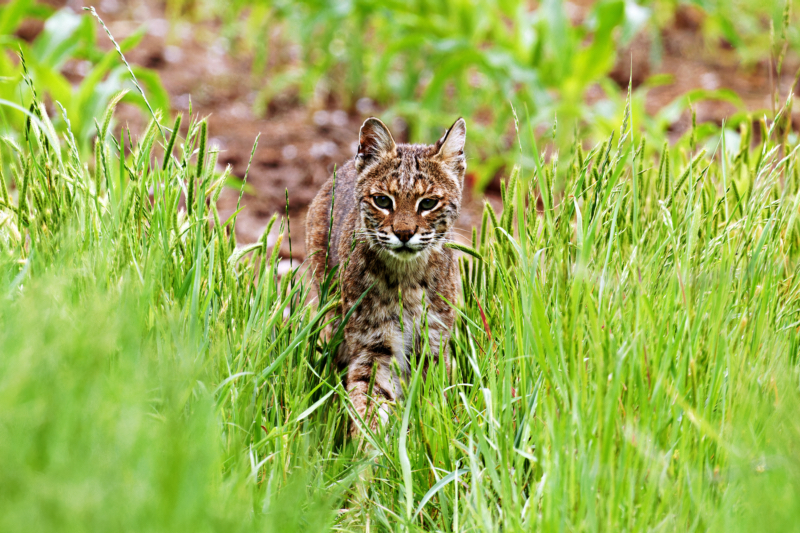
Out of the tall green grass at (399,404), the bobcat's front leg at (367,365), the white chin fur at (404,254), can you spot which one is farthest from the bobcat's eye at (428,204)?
the bobcat's front leg at (367,365)

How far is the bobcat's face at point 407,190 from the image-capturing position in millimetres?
3029

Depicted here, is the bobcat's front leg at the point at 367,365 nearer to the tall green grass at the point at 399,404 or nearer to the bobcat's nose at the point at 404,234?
the tall green grass at the point at 399,404

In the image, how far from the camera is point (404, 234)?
299 centimetres

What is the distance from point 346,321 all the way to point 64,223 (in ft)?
3.50

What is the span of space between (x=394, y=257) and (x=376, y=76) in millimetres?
3315

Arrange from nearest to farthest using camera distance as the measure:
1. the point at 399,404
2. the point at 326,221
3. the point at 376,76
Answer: the point at 399,404 → the point at 326,221 → the point at 376,76

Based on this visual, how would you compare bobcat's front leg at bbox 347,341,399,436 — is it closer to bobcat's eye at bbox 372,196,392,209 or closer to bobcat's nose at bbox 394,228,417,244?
bobcat's nose at bbox 394,228,417,244

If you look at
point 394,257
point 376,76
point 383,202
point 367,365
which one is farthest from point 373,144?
point 376,76

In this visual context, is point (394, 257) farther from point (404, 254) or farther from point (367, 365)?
point (367, 365)

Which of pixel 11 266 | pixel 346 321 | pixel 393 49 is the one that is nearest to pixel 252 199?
pixel 393 49

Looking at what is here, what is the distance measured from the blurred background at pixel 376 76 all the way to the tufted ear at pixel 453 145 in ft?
3.66

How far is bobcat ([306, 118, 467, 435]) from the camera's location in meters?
3.11

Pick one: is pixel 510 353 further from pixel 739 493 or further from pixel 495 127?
pixel 495 127

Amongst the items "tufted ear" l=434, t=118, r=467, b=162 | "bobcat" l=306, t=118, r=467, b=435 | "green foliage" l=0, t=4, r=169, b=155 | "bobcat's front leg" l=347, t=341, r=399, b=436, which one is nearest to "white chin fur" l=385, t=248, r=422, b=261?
"bobcat" l=306, t=118, r=467, b=435
